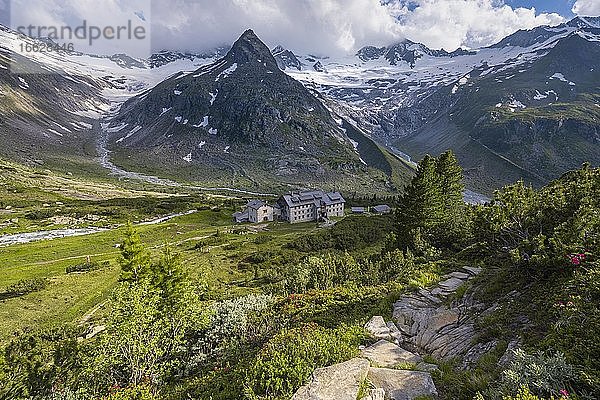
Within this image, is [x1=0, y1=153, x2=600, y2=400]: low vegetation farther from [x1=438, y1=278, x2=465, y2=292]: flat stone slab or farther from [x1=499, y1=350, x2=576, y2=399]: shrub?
[x1=438, y1=278, x2=465, y2=292]: flat stone slab

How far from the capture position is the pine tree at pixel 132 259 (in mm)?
28031

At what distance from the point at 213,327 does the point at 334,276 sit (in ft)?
40.6

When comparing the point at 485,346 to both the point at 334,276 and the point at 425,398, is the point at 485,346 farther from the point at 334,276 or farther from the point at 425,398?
the point at 334,276

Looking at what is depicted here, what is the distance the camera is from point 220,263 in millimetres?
60969

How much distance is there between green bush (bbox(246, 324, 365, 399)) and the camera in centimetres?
983

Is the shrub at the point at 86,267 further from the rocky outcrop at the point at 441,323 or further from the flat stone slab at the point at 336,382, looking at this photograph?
the flat stone slab at the point at 336,382

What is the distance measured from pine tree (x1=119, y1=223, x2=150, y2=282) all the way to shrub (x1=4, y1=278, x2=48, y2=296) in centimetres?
2968

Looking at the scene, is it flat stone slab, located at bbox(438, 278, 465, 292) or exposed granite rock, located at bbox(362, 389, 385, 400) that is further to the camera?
flat stone slab, located at bbox(438, 278, 465, 292)

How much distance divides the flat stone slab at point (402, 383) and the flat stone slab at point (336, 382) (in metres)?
0.40

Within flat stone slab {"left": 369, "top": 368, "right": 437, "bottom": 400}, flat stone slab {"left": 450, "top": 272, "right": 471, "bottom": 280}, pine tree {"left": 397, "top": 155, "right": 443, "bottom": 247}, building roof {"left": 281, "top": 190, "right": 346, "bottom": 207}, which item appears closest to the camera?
flat stone slab {"left": 369, "top": 368, "right": 437, "bottom": 400}

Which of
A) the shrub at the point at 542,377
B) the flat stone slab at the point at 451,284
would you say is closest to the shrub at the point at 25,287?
the flat stone slab at the point at 451,284

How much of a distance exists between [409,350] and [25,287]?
54902 millimetres

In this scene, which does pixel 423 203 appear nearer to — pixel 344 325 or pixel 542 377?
pixel 344 325

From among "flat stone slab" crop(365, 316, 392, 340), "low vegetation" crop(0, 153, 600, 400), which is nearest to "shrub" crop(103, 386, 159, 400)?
"low vegetation" crop(0, 153, 600, 400)
